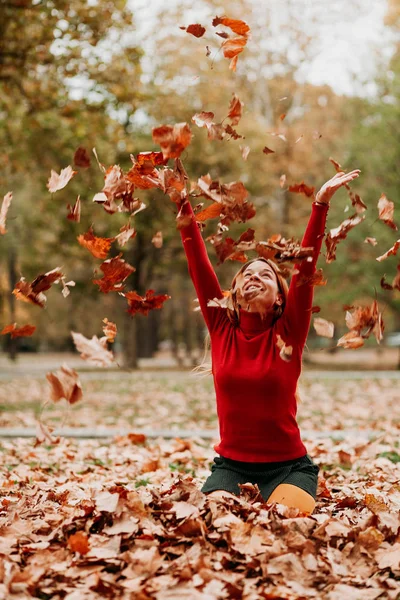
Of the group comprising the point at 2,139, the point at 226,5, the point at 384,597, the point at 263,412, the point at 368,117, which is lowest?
the point at 384,597

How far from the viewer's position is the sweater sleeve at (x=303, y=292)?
12.9 ft

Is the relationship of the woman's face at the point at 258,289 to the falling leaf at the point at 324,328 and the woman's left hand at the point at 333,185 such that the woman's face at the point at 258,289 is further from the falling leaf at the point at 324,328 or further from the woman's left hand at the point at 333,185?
the woman's left hand at the point at 333,185

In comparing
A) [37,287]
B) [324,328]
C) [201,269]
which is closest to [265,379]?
[324,328]

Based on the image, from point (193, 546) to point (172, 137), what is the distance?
6.44 ft

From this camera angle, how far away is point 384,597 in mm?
2828

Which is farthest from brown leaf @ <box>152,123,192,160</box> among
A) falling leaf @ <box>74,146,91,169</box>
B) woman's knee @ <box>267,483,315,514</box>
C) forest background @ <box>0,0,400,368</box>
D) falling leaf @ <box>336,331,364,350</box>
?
forest background @ <box>0,0,400,368</box>

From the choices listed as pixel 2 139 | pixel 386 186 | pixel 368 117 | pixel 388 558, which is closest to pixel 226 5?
pixel 368 117

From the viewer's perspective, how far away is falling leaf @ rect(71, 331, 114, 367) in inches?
164

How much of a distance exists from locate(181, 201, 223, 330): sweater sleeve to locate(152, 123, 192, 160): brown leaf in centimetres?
61

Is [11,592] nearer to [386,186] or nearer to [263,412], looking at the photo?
[263,412]

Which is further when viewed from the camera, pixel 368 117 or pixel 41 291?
pixel 368 117

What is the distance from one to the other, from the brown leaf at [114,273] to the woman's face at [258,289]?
0.65 m

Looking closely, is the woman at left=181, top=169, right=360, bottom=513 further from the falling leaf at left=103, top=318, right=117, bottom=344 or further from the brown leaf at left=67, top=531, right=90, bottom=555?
the brown leaf at left=67, top=531, right=90, bottom=555

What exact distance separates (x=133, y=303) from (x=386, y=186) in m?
20.4
